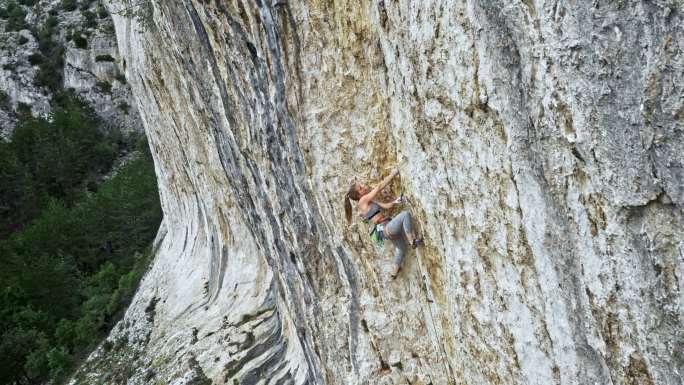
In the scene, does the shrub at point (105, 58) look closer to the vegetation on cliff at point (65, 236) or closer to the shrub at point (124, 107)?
the shrub at point (124, 107)

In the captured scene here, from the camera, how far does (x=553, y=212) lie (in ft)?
12.8

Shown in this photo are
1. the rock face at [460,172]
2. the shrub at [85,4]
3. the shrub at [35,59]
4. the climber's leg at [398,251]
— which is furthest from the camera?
the shrub at [85,4]

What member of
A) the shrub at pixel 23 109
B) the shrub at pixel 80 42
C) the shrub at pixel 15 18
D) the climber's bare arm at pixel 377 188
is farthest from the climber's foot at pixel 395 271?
the shrub at pixel 15 18

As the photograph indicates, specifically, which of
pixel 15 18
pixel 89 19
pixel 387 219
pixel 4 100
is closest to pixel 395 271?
pixel 387 219

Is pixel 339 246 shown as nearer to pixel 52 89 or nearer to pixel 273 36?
pixel 273 36

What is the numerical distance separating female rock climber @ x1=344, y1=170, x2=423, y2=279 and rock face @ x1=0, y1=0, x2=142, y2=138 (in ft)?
157

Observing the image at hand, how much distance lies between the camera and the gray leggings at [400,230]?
240 inches

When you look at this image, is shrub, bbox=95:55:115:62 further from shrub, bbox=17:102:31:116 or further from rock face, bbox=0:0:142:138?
shrub, bbox=17:102:31:116

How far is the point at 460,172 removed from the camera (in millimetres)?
4770

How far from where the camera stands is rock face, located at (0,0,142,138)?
5119 centimetres

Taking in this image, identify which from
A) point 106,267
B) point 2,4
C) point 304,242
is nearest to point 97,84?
Answer: point 2,4

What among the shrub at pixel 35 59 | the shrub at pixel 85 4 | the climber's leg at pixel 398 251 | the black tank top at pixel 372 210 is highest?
the shrub at pixel 85 4

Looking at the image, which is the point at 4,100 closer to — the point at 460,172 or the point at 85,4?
the point at 85,4

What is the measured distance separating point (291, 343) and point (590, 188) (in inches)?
338
